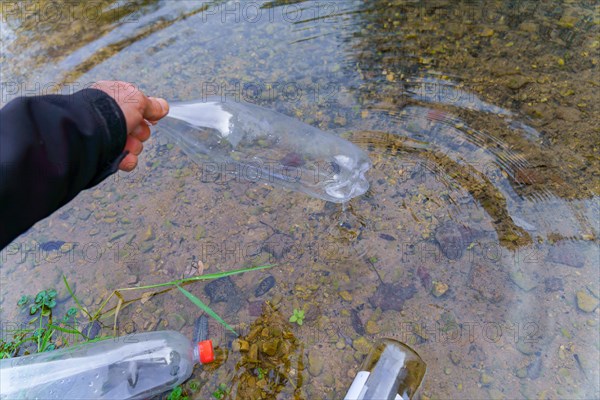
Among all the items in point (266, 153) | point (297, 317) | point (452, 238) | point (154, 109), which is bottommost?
point (297, 317)

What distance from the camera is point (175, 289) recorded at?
2.11 metres

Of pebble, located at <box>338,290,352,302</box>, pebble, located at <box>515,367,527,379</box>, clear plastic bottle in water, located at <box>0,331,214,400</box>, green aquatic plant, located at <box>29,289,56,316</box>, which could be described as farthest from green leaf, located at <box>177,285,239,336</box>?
pebble, located at <box>515,367,527,379</box>

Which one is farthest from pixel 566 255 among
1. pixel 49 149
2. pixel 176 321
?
pixel 49 149

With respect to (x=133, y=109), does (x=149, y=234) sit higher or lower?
lower

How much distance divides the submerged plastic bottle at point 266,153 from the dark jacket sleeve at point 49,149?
0.96 m

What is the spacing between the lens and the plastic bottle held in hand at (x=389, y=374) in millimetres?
1685

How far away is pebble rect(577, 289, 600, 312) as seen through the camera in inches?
75.3

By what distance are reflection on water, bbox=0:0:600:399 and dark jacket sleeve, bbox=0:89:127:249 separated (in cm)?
89

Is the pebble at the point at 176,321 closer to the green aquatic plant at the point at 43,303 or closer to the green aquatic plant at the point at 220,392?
the green aquatic plant at the point at 220,392

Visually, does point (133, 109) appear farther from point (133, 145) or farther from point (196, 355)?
point (196, 355)

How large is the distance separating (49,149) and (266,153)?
4.39 ft

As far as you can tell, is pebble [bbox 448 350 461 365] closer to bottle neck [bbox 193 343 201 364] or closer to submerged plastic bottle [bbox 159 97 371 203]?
submerged plastic bottle [bbox 159 97 371 203]

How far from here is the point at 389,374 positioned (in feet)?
5.81

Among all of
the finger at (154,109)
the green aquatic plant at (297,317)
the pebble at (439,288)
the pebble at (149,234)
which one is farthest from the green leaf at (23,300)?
the pebble at (439,288)
